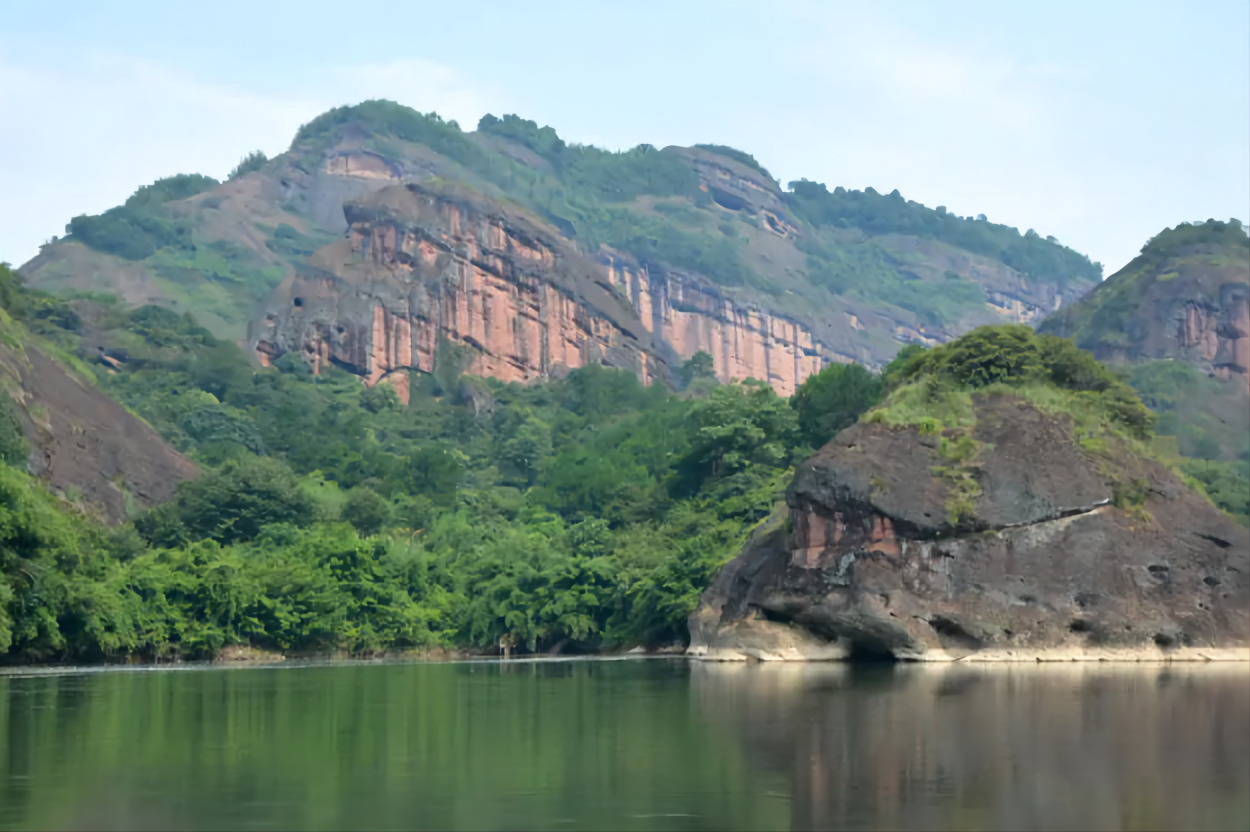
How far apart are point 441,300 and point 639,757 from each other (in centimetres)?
12758

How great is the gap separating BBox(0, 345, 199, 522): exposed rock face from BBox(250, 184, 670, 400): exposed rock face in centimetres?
6219

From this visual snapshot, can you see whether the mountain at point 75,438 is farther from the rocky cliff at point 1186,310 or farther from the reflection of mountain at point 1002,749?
the rocky cliff at point 1186,310

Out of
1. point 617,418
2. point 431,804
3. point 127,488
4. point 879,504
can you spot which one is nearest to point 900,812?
point 431,804

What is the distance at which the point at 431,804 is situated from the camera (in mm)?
16281

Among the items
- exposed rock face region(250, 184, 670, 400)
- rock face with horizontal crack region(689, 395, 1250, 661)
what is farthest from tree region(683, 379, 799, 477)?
exposed rock face region(250, 184, 670, 400)

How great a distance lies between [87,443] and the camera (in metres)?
73.1

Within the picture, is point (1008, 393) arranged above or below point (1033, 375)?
below

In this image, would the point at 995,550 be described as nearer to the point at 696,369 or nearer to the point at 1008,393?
the point at 1008,393

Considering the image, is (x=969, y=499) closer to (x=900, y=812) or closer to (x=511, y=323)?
(x=900, y=812)

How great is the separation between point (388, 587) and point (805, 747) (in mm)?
40206

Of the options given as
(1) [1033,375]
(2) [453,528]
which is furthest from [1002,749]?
(2) [453,528]

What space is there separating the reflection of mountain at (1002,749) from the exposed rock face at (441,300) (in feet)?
363

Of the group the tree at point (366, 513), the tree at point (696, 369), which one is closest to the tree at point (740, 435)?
the tree at point (366, 513)

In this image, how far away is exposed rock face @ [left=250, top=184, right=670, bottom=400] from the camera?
14300 cm
